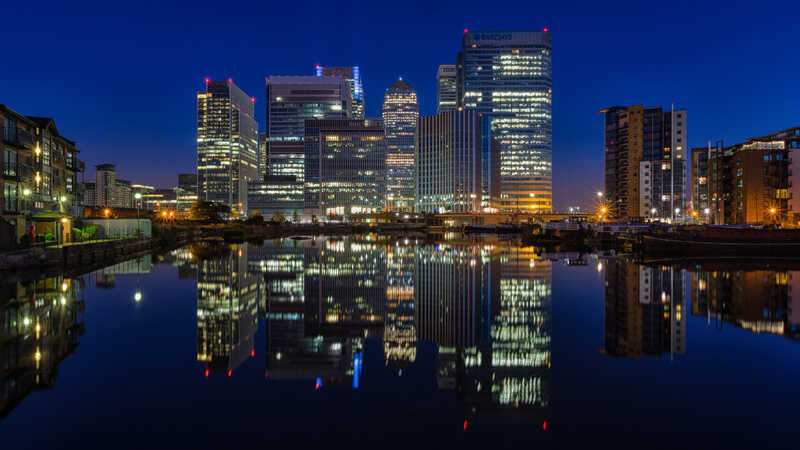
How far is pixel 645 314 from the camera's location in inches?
655

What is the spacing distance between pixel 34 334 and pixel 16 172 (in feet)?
96.8

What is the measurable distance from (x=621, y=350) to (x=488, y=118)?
185 metres

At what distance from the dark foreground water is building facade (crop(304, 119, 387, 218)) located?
168951 mm

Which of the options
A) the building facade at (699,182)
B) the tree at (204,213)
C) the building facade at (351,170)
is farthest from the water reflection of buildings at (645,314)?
the building facade at (351,170)

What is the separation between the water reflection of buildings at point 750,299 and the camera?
1546cm

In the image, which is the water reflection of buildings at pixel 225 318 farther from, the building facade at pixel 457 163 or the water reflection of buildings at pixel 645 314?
the building facade at pixel 457 163

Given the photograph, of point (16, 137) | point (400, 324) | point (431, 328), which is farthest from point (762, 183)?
point (16, 137)

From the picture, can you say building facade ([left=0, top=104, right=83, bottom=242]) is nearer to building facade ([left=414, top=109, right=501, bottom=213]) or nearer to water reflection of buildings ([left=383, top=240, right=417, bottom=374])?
water reflection of buildings ([left=383, top=240, right=417, bottom=374])

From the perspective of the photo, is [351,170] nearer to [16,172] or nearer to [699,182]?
[699,182]

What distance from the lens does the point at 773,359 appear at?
1134cm

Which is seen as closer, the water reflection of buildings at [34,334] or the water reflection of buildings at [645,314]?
the water reflection of buildings at [34,334]

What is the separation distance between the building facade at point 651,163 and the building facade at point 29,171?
4462 inches

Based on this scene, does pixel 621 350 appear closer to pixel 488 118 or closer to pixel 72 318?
pixel 72 318

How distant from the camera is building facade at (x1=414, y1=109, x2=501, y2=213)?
182m
